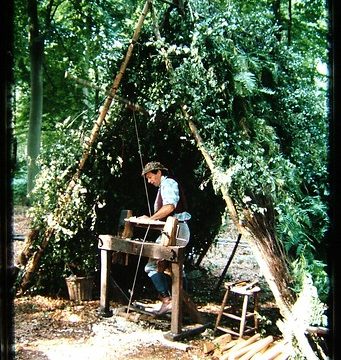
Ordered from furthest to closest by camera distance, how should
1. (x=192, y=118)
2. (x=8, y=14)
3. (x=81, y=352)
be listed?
(x=192, y=118), (x=81, y=352), (x=8, y=14)

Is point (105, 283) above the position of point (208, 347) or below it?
above

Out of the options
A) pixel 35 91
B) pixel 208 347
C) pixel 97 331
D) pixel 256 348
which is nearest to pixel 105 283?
pixel 97 331

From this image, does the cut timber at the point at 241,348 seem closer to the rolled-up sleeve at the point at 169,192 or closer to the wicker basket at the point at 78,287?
the rolled-up sleeve at the point at 169,192

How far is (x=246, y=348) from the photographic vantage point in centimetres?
457

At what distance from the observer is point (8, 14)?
1540 mm

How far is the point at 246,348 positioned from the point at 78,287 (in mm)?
3066

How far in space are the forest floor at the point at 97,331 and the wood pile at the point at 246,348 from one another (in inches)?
6.3

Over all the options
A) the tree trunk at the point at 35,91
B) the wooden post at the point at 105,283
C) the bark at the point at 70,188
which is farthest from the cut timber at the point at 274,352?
the tree trunk at the point at 35,91

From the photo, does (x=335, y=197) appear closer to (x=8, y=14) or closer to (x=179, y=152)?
(x=8, y=14)

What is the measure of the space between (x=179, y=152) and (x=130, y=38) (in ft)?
7.65

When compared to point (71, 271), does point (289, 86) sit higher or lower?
higher

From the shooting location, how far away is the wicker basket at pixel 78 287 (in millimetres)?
6379

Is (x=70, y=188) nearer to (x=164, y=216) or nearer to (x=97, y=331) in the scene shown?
(x=164, y=216)

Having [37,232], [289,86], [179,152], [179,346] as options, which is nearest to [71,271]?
[37,232]
